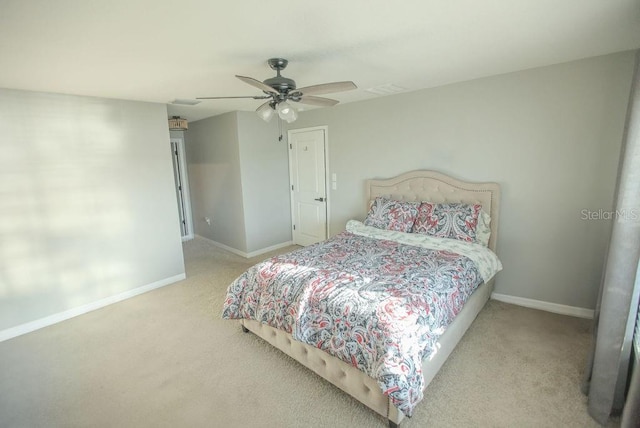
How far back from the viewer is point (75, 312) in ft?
10.8

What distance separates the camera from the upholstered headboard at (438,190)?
10.5 ft

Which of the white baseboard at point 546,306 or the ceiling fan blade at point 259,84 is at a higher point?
the ceiling fan blade at point 259,84

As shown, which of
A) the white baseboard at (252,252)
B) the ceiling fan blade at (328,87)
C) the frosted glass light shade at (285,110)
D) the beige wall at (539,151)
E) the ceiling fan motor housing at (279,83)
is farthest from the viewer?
the white baseboard at (252,252)

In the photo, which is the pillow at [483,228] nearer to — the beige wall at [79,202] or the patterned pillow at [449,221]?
the patterned pillow at [449,221]

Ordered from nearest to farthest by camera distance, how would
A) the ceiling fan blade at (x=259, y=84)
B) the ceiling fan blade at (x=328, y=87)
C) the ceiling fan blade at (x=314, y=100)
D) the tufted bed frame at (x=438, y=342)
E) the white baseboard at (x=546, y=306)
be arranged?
1. the tufted bed frame at (x=438, y=342)
2. the ceiling fan blade at (x=259, y=84)
3. the ceiling fan blade at (x=328, y=87)
4. the ceiling fan blade at (x=314, y=100)
5. the white baseboard at (x=546, y=306)

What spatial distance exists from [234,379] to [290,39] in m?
2.39

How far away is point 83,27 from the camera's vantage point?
1697 mm

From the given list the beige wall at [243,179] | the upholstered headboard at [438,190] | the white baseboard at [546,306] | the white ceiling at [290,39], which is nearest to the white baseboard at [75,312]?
the beige wall at [243,179]

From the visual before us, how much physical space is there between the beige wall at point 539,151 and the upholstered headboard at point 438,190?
0.33 ft

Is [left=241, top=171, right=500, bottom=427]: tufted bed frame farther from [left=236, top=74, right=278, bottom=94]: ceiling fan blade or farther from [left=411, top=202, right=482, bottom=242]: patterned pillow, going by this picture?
[left=236, top=74, right=278, bottom=94]: ceiling fan blade

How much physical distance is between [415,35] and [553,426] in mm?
2502

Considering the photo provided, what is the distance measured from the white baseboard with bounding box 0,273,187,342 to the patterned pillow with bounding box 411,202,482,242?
3206mm

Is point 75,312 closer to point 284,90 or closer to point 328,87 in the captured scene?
point 284,90

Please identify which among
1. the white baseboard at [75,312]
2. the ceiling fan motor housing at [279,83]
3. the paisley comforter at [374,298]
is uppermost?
the ceiling fan motor housing at [279,83]
